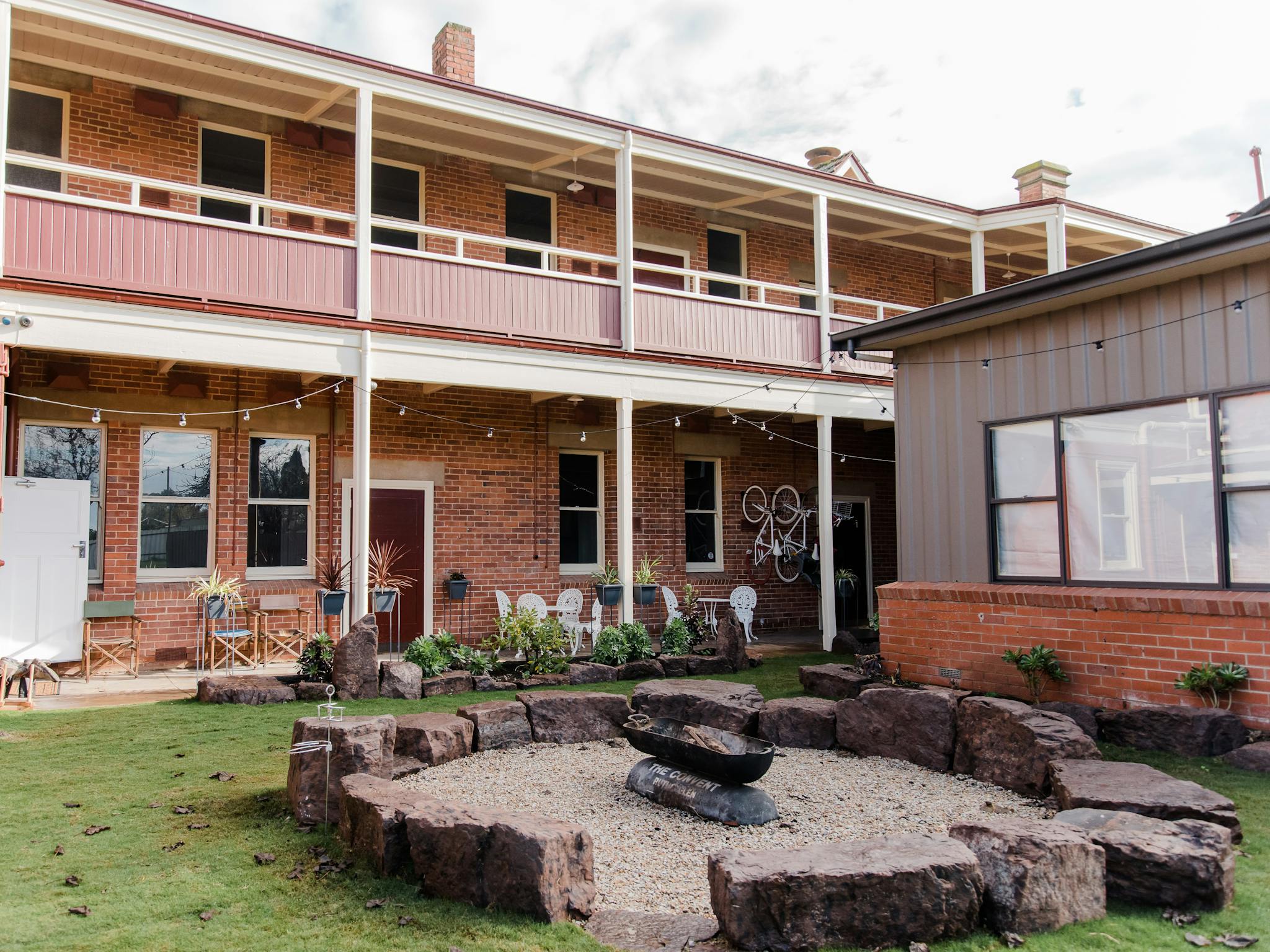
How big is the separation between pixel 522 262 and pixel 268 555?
18.8 feet

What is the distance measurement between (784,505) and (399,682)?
29.1ft

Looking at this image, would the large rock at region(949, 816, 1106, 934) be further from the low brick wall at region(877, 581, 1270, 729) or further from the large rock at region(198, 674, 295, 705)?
the large rock at region(198, 674, 295, 705)

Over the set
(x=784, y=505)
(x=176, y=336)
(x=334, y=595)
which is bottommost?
(x=334, y=595)

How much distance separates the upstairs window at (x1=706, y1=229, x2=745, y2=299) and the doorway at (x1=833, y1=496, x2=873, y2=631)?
14.0 feet

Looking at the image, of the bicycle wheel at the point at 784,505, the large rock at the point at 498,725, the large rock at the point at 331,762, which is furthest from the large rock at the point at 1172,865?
the bicycle wheel at the point at 784,505

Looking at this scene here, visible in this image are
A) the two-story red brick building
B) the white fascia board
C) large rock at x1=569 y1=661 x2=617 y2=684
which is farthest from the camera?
large rock at x1=569 y1=661 x2=617 y2=684

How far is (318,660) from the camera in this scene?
983cm

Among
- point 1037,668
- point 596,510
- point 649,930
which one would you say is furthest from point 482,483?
point 649,930

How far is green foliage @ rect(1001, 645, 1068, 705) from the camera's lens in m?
7.89

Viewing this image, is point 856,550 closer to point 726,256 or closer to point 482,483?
point 726,256

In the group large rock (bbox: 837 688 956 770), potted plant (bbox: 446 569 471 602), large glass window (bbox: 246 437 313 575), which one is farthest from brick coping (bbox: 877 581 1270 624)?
large glass window (bbox: 246 437 313 575)

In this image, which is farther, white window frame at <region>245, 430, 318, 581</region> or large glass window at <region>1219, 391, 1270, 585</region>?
white window frame at <region>245, 430, 318, 581</region>

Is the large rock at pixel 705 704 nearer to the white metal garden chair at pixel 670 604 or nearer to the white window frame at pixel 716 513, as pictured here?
the white metal garden chair at pixel 670 604

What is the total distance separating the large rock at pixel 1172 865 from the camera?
4.02 metres
